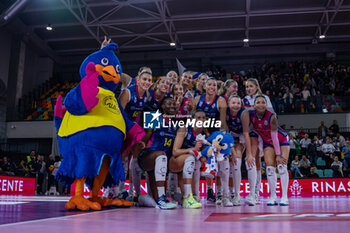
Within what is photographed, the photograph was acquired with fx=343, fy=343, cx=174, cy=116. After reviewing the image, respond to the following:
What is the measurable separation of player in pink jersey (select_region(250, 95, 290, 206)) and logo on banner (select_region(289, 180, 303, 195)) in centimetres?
592

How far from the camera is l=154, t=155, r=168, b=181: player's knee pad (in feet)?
13.5

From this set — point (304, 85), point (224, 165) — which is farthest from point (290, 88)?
point (224, 165)

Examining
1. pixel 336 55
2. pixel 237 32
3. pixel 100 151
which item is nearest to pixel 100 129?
pixel 100 151

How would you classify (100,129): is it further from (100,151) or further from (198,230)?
(198,230)

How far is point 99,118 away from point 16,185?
7887mm

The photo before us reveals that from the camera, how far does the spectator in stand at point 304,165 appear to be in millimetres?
11328

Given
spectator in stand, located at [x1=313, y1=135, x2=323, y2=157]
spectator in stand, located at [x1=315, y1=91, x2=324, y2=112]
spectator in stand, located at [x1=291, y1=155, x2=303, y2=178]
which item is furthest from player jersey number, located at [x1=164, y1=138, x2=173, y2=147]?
Result: spectator in stand, located at [x1=315, y1=91, x2=324, y2=112]

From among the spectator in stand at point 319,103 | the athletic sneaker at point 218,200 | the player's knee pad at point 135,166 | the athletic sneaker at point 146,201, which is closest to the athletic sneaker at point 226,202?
the athletic sneaker at point 218,200

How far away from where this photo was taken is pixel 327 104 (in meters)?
15.7

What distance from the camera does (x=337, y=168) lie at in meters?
11.3

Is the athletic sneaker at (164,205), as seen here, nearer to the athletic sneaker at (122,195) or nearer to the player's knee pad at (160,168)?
the player's knee pad at (160,168)

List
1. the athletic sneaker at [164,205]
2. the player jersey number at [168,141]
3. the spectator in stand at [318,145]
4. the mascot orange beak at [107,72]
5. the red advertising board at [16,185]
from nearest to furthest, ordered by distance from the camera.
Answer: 1. the athletic sneaker at [164,205]
2. the mascot orange beak at [107,72]
3. the player jersey number at [168,141]
4. the red advertising board at [16,185]
5. the spectator in stand at [318,145]

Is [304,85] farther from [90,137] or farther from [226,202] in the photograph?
[90,137]

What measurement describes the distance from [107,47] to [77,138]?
1331 mm
